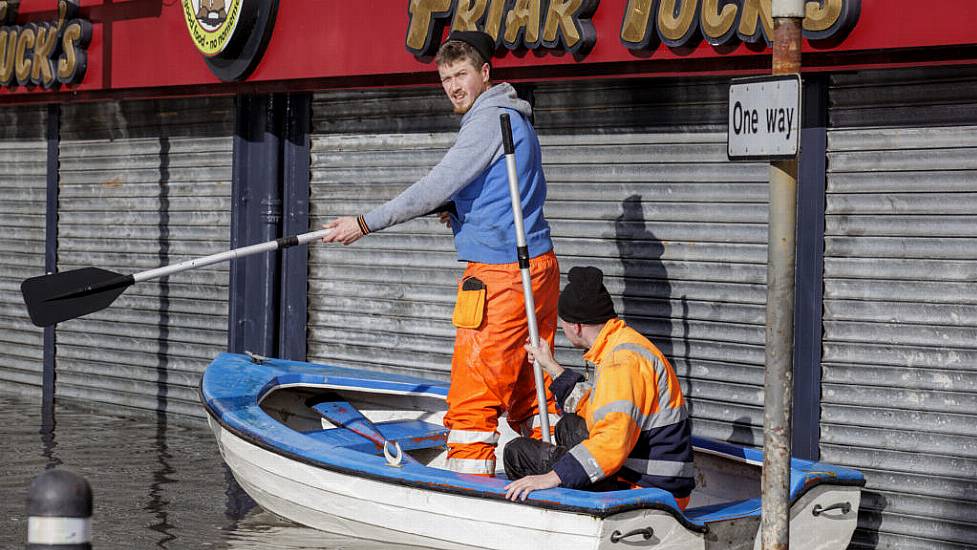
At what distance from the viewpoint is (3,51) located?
42.2 ft

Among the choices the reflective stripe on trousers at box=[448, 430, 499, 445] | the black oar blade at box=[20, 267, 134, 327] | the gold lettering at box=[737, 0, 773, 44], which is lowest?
the reflective stripe on trousers at box=[448, 430, 499, 445]

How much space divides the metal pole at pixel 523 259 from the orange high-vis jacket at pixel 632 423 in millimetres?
564

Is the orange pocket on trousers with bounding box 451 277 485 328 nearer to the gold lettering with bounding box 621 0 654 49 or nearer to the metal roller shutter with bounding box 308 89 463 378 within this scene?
the gold lettering with bounding box 621 0 654 49

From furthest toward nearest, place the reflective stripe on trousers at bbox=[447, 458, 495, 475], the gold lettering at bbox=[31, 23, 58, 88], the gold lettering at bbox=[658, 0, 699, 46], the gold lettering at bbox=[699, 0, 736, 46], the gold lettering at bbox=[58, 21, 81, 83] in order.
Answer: the gold lettering at bbox=[31, 23, 58, 88] → the gold lettering at bbox=[58, 21, 81, 83] → the gold lettering at bbox=[658, 0, 699, 46] → the gold lettering at bbox=[699, 0, 736, 46] → the reflective stripe on trousers at bbox=[447, 458, 495, 475]

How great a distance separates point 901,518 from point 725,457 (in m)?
1.20

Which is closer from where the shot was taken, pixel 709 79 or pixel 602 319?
pixel 602 319

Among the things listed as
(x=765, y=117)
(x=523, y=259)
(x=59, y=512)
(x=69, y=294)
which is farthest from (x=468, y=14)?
(x=59, y=512)

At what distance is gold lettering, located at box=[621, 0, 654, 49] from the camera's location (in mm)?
8125

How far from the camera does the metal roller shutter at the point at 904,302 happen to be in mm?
7371

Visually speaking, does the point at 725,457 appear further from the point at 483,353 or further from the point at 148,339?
the point at 148,339

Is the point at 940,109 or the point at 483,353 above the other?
the point at 940,109

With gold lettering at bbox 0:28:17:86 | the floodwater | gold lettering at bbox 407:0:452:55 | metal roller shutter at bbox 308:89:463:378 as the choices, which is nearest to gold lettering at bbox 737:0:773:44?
gold lettering at bbox 407:0:452:55

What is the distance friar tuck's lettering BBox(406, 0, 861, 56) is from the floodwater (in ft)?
10.7

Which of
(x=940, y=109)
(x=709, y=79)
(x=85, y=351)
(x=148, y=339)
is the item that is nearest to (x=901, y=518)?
(x=940, y=109)
